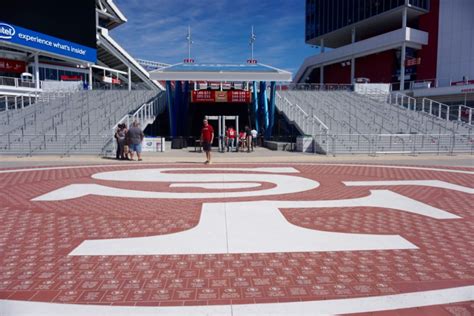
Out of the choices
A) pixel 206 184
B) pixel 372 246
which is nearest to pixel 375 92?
pixel 206 184

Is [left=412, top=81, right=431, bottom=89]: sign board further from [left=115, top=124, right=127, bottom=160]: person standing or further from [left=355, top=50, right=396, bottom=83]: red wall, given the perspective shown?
[left=115, top=124, right=127, bottom=160]: person standing

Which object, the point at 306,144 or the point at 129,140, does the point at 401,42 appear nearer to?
the point at 306,144

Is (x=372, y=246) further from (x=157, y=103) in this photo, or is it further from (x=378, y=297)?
(x=157, y=103)

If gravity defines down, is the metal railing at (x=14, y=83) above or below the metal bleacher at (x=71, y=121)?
above

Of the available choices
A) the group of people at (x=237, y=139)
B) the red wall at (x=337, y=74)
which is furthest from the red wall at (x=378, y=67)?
the group of people at (x=237, y=139)

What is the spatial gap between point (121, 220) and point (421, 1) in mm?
53243

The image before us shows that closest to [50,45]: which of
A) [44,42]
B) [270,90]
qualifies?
[44,42]

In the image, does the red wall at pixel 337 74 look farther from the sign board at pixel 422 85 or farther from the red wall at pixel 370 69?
the sign board at pixel 422 85

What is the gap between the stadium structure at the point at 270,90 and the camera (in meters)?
21.0

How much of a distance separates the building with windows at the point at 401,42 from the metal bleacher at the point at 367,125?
9754 mm

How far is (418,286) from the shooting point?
147 inches

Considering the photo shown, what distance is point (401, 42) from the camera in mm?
45562

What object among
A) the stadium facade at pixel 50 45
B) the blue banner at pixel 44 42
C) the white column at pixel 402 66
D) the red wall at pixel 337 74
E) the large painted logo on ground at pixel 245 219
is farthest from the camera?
the red wall at pixel 337 74

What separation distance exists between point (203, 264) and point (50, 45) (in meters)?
48.1
